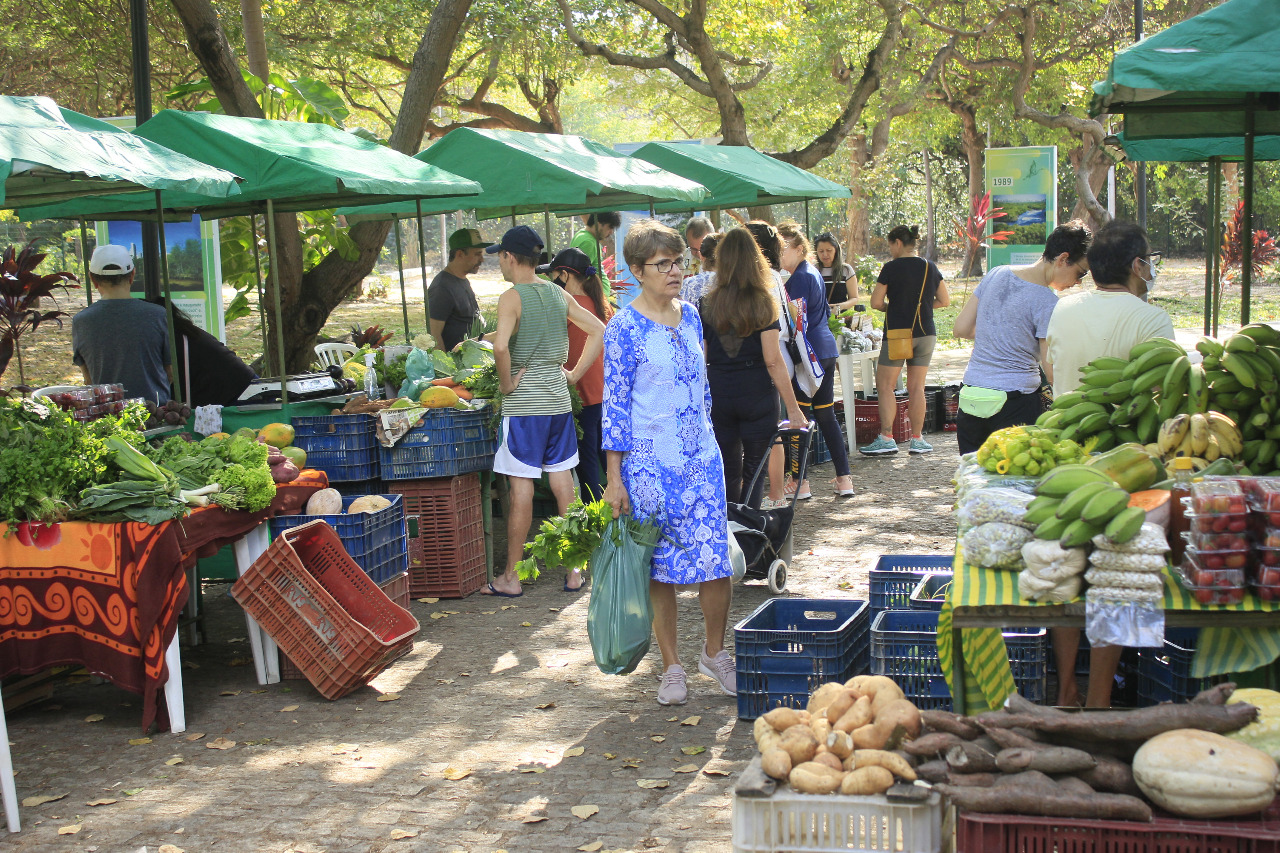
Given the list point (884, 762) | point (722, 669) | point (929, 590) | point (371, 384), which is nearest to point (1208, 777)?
point (884, 762)

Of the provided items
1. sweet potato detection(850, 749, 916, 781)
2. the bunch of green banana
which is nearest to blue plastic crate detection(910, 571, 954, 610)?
the bunch of green banana

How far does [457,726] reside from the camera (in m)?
5.01

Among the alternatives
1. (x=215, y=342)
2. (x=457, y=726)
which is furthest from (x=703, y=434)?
(x=215, y=342)

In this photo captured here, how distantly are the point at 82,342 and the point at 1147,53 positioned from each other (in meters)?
6.25

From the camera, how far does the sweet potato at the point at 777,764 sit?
9.56 ft

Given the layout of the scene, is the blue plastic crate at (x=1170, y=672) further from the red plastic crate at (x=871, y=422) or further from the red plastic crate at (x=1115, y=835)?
the red plastic crate at (x=871, y=422)

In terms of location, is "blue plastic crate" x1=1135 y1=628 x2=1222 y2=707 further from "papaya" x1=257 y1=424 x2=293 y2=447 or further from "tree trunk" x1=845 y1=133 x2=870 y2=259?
"tree trunk" x1=845 y1=133 x2=870 y2=259

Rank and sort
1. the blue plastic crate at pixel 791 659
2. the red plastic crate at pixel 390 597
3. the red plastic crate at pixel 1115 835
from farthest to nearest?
the red plastic crate at pixel 390 597 → the blue plastic crate at pixel 791 659 → the red plastic crate at pixel 1115 835

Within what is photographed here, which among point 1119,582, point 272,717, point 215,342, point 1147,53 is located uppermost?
point 1147,53

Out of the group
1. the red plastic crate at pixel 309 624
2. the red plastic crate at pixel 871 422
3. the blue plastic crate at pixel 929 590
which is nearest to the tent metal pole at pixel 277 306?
the red plastic crate at pixel 309 624

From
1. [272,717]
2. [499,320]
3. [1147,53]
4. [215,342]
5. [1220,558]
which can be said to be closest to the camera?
[1220,558]

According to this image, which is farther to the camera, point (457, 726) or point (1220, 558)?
point (457, 726)

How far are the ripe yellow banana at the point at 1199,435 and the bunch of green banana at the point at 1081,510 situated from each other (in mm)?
660

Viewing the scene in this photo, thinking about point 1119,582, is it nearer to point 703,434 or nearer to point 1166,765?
point 1166,765
